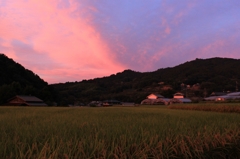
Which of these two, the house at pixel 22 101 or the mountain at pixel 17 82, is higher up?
the mountain at pixel 17 82

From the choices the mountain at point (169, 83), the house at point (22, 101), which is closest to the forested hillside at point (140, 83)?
the mountain at point (169, 83)

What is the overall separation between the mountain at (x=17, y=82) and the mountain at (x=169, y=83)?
38.2 ft

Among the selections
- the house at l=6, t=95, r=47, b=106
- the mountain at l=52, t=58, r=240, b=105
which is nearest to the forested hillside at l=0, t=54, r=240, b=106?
the mountain at l=52, t=58, r=240, b=105

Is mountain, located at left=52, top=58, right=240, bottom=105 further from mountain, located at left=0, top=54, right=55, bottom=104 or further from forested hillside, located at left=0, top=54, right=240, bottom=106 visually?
mountain, located at left=0, top=54, right=55, bottom=104

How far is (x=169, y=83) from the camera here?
97.2 m

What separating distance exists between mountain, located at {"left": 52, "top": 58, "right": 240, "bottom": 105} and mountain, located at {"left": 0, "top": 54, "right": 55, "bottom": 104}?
1163 centimetres

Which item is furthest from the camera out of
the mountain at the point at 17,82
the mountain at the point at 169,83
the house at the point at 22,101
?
the mountain at the point at 169,83

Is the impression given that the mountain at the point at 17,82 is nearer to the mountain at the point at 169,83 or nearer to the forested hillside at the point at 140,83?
the forested hillside at the point at 140,83

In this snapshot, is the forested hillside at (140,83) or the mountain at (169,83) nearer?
the forested hillside at (140,83)

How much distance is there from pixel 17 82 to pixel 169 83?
201 feet

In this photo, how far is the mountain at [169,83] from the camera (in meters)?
84.6

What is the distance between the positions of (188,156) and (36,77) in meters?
72.2

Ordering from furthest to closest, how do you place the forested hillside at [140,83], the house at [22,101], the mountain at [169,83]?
the mountain at [169,83], the forested hillside at [140,83], the house at [22,101]

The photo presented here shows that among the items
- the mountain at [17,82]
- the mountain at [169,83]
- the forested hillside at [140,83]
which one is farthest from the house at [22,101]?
the mountain at [169,83]
